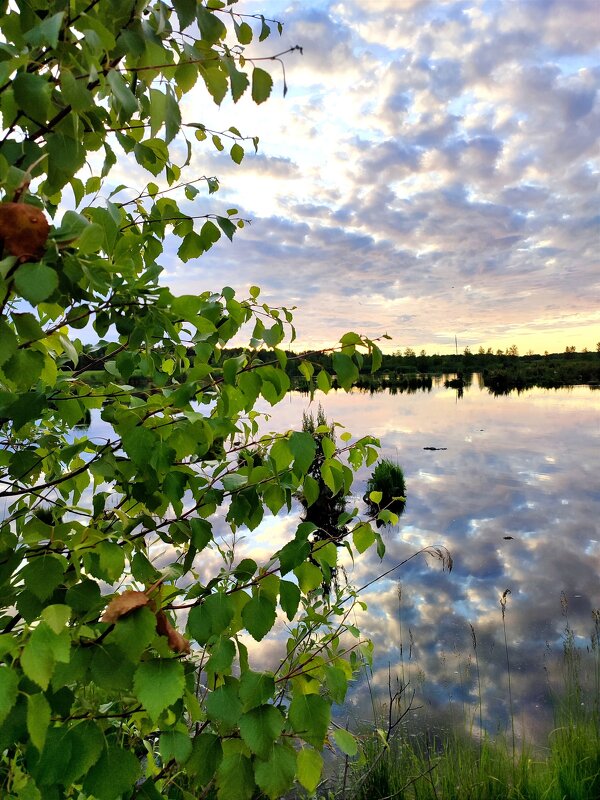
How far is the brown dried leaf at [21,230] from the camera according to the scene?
2.68 feet

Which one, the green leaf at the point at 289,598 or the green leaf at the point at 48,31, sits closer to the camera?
the green leaf at the point at 48,31

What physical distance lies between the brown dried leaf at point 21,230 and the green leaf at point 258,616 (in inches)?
33.5

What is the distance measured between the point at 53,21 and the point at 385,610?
8.28 m

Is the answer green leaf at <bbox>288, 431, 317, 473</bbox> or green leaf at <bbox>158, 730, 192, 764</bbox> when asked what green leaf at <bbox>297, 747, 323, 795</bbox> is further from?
green leaf at <bbox>288, 431, 317, 473</bbox>

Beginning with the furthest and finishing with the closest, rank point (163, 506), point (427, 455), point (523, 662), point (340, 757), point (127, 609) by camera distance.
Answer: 1. point (427, 455)
2. point (523, 662)
3. point (340, 757)
4. point (163, 506)
5. point (127, 609)

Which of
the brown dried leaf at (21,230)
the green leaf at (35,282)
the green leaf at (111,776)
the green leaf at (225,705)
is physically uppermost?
the brown dried leaf at (21,230)

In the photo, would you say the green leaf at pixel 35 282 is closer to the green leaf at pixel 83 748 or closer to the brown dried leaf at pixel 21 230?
the brown dried leaf at pixel 21 230

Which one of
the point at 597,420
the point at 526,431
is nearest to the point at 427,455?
the point at 526,431

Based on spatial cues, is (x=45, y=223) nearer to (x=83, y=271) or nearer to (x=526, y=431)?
(x=83, y=271)

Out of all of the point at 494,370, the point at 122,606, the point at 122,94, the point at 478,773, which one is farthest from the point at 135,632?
the point at 494,370

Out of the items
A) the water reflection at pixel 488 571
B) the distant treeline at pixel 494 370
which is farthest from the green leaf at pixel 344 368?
the distant treeline at pixel 494 370

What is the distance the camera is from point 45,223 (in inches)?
33.6

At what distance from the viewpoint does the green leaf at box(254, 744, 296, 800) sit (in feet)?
3.53

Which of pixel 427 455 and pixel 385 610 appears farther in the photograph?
pixel 427 455
